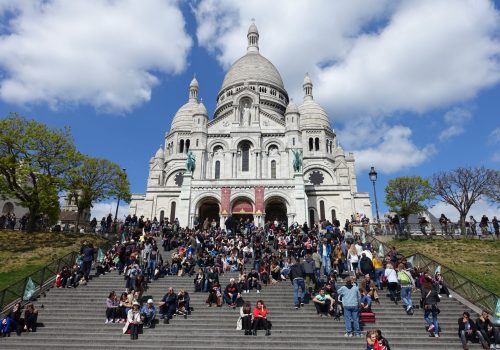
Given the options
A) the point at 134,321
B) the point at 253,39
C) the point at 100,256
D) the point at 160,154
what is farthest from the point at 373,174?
the point at 253,39

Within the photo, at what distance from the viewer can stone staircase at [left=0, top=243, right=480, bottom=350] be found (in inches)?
424

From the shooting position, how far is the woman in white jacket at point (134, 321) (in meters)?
11.2

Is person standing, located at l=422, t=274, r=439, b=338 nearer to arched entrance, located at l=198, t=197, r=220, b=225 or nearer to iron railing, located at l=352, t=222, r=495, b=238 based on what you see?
iron railing, located at l=352, t=222, r=495, b=238

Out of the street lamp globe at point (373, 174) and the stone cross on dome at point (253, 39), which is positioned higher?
the stone cross on dome at point (253, 39)

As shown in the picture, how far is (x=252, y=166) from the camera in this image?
136 feet

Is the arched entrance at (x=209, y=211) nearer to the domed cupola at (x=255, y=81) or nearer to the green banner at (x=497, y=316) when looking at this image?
the domed cupola at (x=255, y=81)

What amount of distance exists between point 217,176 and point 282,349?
1264 inches

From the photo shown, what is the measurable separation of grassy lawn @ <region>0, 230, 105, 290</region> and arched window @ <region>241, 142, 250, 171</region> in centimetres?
1907

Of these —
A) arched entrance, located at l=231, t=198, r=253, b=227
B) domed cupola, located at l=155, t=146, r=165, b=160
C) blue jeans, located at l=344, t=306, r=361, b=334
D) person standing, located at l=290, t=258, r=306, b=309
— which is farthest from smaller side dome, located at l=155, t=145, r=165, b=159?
blue jeans, located at l=344, t=306, r=361, b=334

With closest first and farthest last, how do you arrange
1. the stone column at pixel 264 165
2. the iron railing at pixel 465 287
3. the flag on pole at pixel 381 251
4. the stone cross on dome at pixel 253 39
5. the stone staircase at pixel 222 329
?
Result: the stone staircase at pixel 222 329
the iron railing at pixel 465 287
the flag on pole at pixel 381 251
the stone column at pixel 264 165
the stone cross on dome at pixel 253 39

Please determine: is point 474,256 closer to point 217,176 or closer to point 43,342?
point 43,342

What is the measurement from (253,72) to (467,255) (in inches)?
1815

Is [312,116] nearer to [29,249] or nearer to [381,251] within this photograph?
[381,251]

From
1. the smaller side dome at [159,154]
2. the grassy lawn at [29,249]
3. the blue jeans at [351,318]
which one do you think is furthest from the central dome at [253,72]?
the blue jeans at [351,318]
